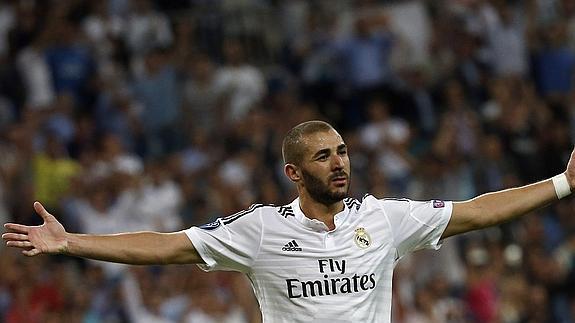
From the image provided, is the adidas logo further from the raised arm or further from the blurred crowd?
the blurred crowd

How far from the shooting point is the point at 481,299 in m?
14.2

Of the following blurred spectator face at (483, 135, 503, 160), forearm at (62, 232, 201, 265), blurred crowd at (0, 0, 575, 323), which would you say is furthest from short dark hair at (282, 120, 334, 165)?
blurred spectator face at (483, 135, 503, 160)

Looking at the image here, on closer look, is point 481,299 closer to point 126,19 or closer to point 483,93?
point 483,93

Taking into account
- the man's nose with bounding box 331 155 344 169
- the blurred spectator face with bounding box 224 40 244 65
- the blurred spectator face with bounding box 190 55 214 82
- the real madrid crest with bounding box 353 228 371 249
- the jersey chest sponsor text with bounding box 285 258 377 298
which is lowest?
the jersey chest sponsor text with bounding box 285 258 377 298

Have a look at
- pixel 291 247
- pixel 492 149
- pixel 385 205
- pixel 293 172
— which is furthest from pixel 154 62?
pixel 291 247

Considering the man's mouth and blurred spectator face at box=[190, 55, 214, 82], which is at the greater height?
blurred spectator face at box=[190, 55, 214, 82]

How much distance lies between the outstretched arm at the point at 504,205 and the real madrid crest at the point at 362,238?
440mm

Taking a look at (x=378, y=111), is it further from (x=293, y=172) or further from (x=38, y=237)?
(x=38, y=237)

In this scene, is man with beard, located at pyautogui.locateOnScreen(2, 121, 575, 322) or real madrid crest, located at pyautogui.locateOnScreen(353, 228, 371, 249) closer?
man with beard, located at pyautogui.locateOnScreen(2, 121, 575, 322)

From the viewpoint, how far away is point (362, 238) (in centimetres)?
748

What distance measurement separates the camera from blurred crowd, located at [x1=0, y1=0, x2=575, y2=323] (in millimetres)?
14094

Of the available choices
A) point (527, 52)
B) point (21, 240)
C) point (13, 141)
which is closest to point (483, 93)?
point (527, 52)

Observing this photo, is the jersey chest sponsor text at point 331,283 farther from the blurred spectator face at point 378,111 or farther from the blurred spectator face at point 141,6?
the blurred spectator face at point 141,6

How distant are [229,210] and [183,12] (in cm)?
380
